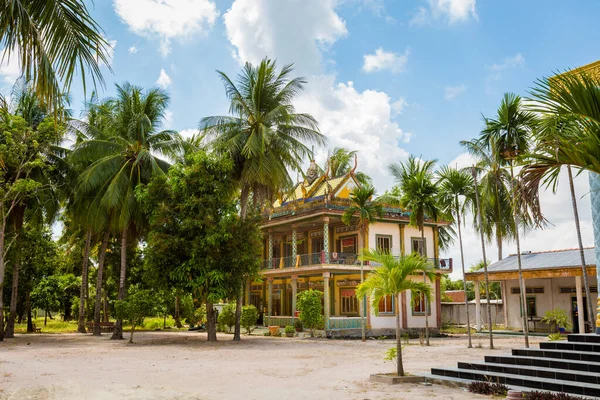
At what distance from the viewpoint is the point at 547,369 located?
955cm

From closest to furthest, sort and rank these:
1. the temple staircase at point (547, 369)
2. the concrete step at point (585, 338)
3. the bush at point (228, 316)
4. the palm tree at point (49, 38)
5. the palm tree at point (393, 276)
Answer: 1. the palm tree at point (49, 38)
2. the temple staircase at point (547, 369)
3. the concrete step at point (585, 338)
4. the palm tree at point (393, 276)
5. the bush at point (228, 316)

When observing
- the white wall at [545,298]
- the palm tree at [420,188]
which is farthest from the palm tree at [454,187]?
the white wall at [545,298]

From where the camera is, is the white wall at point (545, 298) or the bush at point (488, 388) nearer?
the bush at point (488, 388)

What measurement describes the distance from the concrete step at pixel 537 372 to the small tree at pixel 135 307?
14795 millimetres

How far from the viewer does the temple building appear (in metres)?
27.6

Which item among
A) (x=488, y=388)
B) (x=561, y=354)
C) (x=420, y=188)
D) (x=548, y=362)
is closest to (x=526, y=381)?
(x=548, y=362)

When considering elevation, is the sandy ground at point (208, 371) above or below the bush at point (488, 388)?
below

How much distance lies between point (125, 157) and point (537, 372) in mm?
20369

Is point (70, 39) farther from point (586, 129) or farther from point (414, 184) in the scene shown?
point (414, 184)

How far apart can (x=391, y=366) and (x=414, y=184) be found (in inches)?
414

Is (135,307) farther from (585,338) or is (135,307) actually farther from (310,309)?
(585,338)

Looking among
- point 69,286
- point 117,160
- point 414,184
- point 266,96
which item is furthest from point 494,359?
point 69,286

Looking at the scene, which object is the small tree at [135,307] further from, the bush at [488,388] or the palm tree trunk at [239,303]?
the bush at [488,388]

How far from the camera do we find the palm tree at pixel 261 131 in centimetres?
2355
